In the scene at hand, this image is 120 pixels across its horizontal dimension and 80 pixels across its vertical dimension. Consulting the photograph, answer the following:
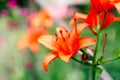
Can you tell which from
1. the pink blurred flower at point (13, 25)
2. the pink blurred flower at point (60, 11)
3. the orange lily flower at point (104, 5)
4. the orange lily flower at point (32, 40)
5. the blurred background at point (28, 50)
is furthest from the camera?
the pink blurred flower at point (13, 25)

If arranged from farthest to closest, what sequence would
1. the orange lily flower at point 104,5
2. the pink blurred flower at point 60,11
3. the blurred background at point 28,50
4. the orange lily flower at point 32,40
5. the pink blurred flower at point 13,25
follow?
1. the pink blurred flower at point 13,25
2. the pink blurred flower at point 60,11
3. the orange lily flower at point 32,40
4. the blurred background at point 28,50
5. the orange lily flower at point 104,5

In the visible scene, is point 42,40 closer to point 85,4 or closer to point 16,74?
point 16,74

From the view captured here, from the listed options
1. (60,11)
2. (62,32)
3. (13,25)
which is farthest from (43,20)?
(62,32)

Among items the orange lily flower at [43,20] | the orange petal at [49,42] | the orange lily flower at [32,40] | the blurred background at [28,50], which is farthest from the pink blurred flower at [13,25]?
the orange petal at [49,42]

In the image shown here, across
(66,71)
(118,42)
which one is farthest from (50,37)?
(66,71)

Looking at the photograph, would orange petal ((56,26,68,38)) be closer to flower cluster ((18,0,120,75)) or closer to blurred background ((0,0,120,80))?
flower cluster ((18,0,120,75))

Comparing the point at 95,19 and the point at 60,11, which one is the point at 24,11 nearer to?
the point at 60,11

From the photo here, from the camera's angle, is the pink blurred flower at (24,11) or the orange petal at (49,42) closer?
the orange petal at (49,42)

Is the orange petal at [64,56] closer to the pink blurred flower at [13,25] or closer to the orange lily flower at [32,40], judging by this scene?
the orange lily flower at [32,40]
